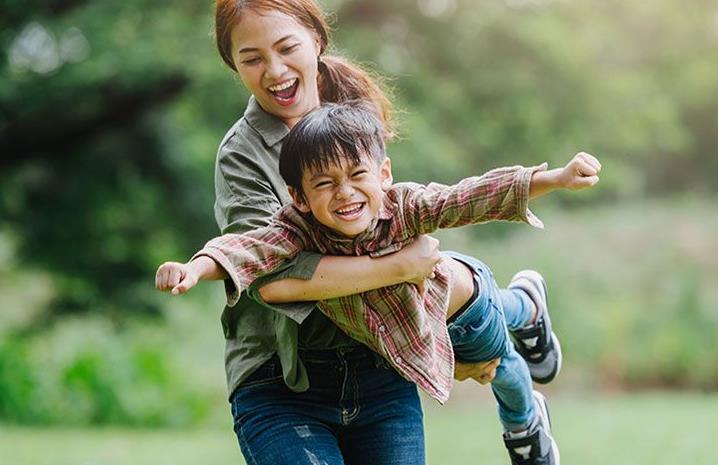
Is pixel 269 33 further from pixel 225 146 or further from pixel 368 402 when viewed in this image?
pixel 368 402

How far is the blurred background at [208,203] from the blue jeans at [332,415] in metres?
4.75

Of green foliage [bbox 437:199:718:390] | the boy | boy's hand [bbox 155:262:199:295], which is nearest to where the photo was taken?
boy's hand [bbox 155:262:199:295]

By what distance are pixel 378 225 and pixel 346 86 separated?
50 centimetres

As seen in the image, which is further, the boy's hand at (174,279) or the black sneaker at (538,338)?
the black sneaker at (538,338)

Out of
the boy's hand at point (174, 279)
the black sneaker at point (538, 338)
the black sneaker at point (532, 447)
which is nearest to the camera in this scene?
the boy's hand at point (174, 279)

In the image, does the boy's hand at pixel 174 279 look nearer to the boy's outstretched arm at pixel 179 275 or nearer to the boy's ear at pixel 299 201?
the boy's outstretched arm at pixel 179 275

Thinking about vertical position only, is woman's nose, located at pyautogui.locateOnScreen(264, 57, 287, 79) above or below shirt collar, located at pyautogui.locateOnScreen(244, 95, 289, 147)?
above

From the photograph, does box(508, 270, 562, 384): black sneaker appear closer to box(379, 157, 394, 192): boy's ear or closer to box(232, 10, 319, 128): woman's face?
box(379, 157, 394, 192): boy's ear

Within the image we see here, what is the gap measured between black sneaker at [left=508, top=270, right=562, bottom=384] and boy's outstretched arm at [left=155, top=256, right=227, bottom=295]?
1.51 m

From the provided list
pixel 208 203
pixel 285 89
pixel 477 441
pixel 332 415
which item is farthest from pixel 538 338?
Answer: pixel 208 203

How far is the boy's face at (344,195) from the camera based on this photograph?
8.18 feet

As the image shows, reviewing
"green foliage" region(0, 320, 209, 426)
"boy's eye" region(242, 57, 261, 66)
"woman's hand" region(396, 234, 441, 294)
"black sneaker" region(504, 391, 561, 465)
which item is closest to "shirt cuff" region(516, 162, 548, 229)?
"woman's hand" region(396, 234, 441, 294)

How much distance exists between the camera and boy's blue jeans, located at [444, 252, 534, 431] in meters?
2.87

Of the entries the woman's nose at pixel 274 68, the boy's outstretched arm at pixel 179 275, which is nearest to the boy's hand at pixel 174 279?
the boy's outstretched arm at pixel 179 275
